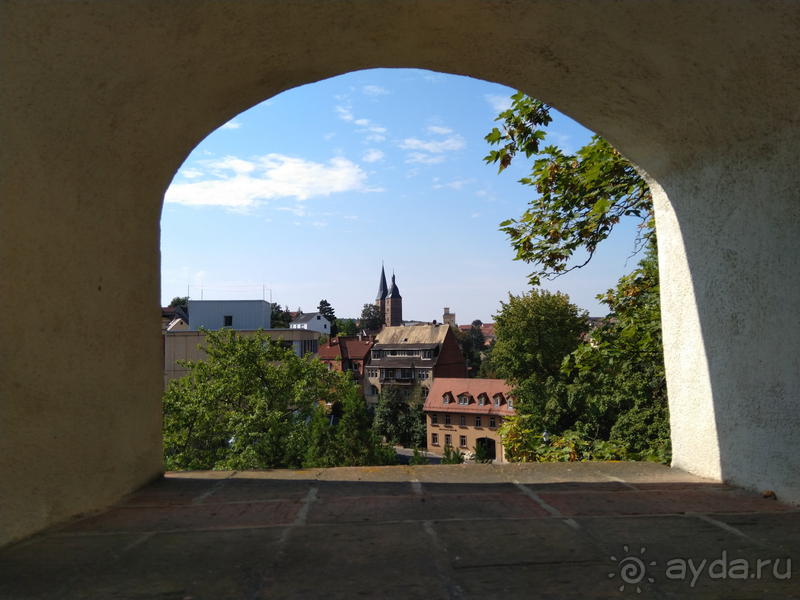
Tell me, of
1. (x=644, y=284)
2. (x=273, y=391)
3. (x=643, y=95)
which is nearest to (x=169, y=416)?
(x=273, y=391)

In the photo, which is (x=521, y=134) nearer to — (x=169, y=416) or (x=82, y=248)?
(x=82, y=248)

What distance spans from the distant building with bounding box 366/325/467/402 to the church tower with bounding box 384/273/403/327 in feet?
154

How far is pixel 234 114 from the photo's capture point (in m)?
2.82

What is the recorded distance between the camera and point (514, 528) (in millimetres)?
2053

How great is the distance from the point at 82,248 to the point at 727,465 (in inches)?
123

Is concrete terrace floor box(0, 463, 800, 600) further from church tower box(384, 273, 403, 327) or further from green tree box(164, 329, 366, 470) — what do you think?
church tower box(384, 273, 403, 327)

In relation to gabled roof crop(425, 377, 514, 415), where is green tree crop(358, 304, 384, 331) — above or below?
above

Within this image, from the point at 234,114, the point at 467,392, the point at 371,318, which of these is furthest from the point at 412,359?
the point at 371,318

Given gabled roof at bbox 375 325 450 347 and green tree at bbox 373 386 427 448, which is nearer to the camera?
green tree at bbox 373 386 427 448

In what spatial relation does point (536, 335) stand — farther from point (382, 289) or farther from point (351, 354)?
point (382, 289)

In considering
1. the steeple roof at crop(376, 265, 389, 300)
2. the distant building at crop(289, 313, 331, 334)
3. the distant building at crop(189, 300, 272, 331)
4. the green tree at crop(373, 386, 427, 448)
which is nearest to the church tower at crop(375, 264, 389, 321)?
the steeple roof at crop(376, 265, 389, 300)

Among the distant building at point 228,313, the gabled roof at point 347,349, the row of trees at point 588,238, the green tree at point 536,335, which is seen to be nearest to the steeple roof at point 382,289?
the gabled roof at point 347,349

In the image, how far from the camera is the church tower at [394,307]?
104688 millimetres

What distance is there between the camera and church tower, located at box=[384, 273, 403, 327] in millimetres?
104688
